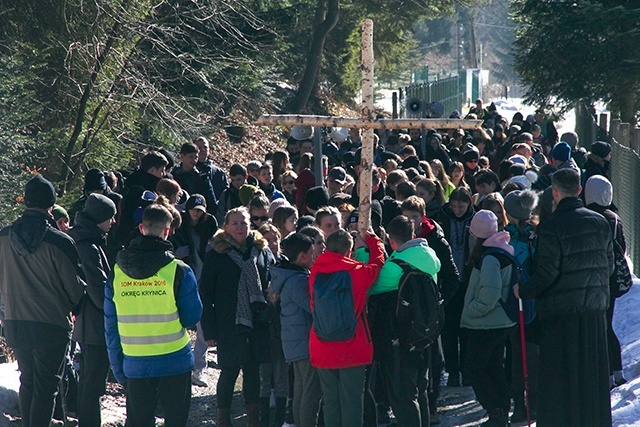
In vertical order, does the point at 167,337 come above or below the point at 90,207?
below

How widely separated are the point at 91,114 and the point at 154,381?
802cm

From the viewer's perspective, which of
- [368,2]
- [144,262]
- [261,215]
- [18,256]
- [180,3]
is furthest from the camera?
[368,2]

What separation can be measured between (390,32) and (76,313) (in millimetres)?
32339

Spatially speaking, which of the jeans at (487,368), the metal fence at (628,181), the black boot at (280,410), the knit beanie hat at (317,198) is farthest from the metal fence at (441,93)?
the jeans at (487,368)

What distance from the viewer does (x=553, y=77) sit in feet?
80.8

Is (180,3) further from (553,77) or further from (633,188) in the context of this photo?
(553,77)

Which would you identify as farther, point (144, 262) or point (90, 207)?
point (90, 207)

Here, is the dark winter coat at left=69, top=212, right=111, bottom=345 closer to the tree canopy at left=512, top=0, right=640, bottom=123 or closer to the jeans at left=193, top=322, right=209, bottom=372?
the jeans at left=193, top=322, right=209, bottom=372

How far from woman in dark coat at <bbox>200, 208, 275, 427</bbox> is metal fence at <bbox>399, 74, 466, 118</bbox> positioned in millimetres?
22322

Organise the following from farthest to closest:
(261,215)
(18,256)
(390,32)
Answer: (390,32), (261,215), (18,256)

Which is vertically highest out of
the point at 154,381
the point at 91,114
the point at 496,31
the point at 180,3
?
the point at 496,31

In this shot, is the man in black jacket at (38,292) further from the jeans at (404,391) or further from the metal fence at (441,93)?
the metal fence at (441,93)

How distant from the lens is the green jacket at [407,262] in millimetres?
6887

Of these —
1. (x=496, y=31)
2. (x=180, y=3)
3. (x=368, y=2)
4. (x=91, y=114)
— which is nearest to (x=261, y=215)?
(x=91, y=114)
